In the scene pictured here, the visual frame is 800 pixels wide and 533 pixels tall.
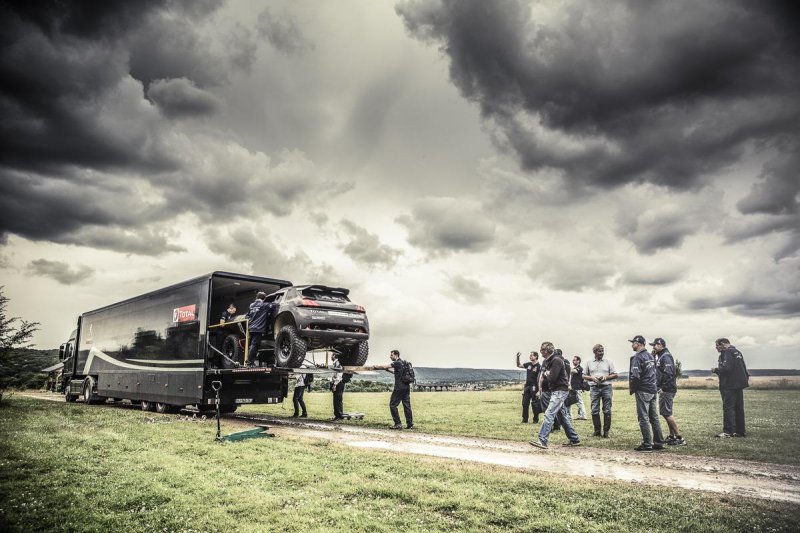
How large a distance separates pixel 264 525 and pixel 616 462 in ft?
21.5

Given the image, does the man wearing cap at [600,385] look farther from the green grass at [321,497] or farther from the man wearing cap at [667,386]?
the green grass at [321,497]

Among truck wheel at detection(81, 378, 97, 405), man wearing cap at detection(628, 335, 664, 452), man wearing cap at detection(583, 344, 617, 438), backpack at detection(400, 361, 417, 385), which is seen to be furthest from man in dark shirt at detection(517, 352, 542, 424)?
truck wheel at detection(81, 378, 97, 405)

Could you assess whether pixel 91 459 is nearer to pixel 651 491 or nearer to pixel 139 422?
pixel 139 422

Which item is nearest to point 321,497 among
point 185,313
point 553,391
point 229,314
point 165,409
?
point 553,391

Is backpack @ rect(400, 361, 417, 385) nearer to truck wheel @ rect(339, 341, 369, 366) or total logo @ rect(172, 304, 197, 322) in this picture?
truck wheel @ rect(339, 341, 369, 366)

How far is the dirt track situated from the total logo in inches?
205

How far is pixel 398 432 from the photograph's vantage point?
1304cm

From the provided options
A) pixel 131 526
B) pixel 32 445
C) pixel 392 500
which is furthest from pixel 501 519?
pixel 32 445

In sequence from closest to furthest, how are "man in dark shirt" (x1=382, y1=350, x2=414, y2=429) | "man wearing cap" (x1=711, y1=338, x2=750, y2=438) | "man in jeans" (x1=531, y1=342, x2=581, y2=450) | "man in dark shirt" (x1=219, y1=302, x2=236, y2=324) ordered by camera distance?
"man in jeans" (x1=531, y1=342, x2=581, y2=450)
"man wearing cap" (x1=711, y1=338, x2=750, y2=438)
"man in dark shirt" (x1=382, y1=350, x2=414, y2=429)
"man in dark shirt" (x1=219, y1=302, x2=236, y2=324)

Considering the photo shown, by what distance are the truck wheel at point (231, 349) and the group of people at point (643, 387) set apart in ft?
27.0

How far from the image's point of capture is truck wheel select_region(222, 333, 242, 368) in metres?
14.3

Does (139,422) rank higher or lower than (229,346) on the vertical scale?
lower

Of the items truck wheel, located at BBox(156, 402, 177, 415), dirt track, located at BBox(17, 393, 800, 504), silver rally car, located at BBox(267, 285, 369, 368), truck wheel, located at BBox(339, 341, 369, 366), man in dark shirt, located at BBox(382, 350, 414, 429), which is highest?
silver rally car, located at BBox(267, 285, 369, 368)

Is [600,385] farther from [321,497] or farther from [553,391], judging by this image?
[321,497]
